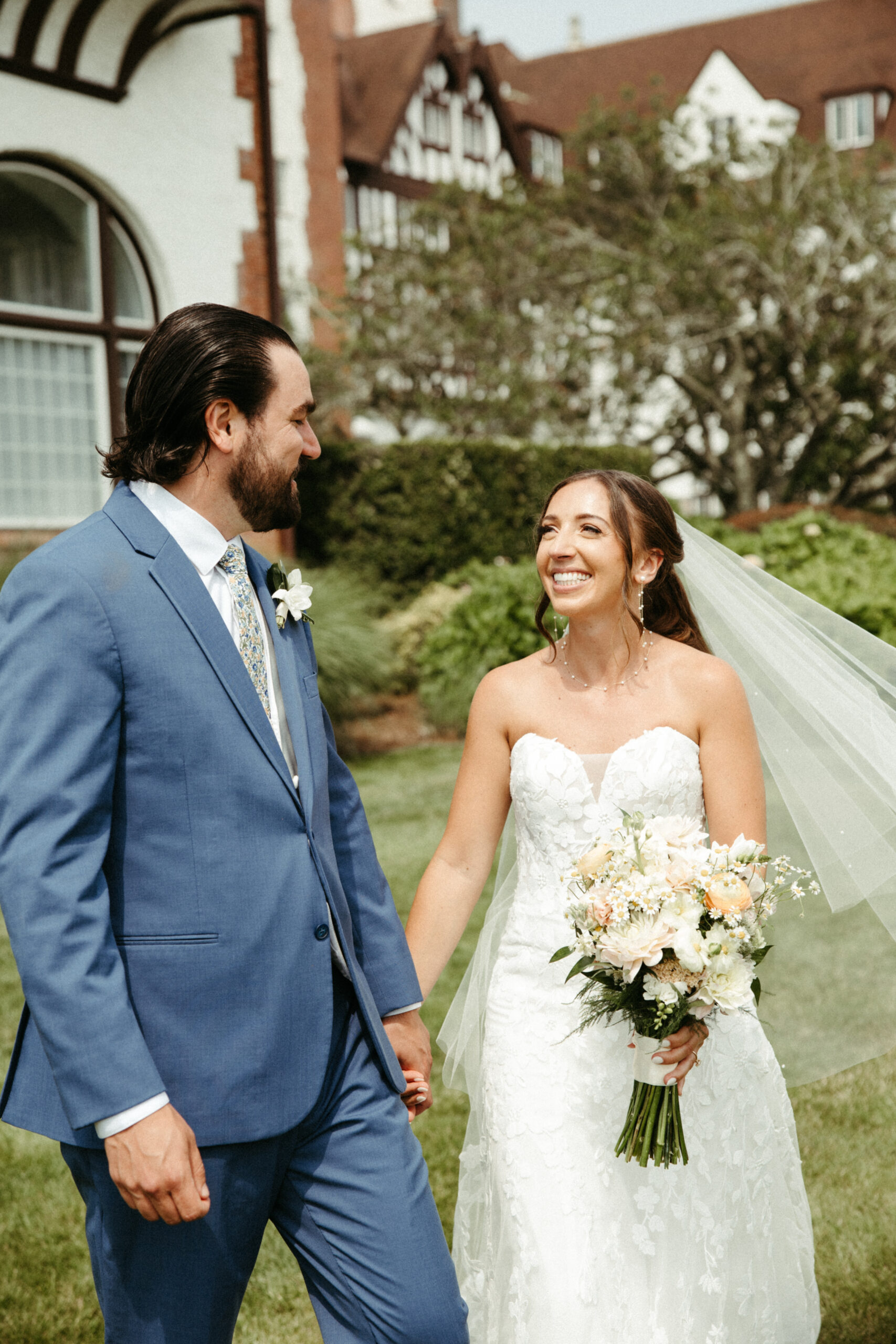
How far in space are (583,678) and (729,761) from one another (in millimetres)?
464

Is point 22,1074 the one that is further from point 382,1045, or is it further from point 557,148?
point 557,148

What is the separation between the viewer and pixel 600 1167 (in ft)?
10.0

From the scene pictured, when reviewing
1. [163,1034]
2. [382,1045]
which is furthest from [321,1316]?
[163,1034]

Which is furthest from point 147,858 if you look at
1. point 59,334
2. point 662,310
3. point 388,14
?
point 388,14

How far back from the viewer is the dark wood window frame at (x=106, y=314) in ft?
39.8

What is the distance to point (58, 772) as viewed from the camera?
2.10m

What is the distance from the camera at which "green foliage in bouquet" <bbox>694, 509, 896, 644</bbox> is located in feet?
41.9

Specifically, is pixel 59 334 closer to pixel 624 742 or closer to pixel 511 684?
pixel 511 684

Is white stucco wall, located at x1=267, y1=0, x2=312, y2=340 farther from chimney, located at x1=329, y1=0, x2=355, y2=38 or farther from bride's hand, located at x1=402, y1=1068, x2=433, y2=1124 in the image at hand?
bride's hand, located at x1=402, y1=1068, x2=433, y2=1124

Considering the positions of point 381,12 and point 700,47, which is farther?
point 700,47

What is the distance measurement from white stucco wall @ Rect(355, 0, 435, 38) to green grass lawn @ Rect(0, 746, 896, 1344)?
1388 inches

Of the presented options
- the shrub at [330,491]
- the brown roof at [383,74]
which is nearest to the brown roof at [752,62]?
the brown roof at [383,74]

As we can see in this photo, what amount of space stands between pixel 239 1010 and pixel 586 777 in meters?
1.25

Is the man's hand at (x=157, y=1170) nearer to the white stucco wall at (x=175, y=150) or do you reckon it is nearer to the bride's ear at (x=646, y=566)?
the bride's ear at (x=646, y=566)
